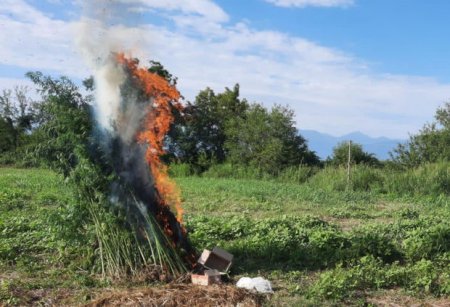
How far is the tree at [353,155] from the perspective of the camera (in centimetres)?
2933

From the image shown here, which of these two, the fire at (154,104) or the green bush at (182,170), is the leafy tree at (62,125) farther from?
the green bush at (182,170)

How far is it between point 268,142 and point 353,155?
549cm

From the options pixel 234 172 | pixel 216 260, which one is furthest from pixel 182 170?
pixel 216 260

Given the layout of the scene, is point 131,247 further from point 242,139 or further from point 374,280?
point 242,139

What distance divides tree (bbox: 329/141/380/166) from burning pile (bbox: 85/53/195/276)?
2435 centimetres

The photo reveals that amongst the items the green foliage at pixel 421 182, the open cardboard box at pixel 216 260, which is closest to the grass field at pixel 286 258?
the open cardboard box at pixel 216 260

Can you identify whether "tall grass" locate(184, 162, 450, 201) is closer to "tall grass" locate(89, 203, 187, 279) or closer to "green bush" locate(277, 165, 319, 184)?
"green bush" locate(277, 165, 319, 184)

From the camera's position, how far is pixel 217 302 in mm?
4988

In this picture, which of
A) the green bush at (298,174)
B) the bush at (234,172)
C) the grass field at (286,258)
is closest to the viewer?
the grass field at (286,258)

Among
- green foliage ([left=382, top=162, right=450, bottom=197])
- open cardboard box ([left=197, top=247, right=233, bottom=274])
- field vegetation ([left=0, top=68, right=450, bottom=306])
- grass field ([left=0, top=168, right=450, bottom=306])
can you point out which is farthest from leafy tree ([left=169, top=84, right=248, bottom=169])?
open cardboard box ([left=197, top=247, right=233, bottom=274])

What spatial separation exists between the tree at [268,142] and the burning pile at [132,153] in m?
20.6

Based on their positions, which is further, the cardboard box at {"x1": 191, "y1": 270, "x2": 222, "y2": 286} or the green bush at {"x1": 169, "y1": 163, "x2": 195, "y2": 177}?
the green bush at {"x1": 169, "y1": 163, "x2": 195, "y2": 177}

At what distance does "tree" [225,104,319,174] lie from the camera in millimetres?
26594

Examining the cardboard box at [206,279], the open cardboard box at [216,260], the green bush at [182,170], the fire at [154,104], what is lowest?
the cardboard box at [206,279]
